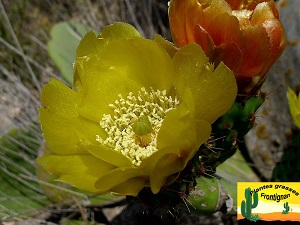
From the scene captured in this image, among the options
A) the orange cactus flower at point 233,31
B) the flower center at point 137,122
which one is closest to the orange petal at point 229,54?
the orange cactus flower at point 233,31

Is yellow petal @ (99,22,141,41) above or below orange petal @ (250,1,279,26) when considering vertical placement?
above

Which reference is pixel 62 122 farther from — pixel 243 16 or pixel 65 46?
pixel 65 46

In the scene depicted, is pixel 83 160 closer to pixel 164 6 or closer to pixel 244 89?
pixel 244 89

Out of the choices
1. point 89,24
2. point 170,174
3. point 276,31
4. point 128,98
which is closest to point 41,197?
point 128,98

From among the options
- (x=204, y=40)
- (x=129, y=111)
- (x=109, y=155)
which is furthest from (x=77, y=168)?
(x=204, y=40)

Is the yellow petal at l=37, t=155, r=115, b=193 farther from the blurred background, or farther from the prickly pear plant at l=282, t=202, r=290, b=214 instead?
the blurred background

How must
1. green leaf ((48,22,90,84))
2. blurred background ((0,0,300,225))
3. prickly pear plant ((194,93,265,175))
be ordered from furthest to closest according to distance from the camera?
green leaf ((48,22,90,84)), blurred background ((0,0,300,225)), prickly pear plant ((194,93,265,175))

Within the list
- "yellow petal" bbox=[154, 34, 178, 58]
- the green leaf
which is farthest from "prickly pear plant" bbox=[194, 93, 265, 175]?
the green leaf
